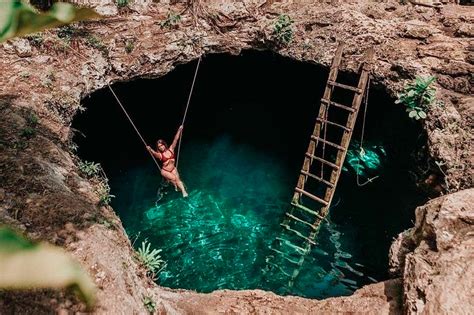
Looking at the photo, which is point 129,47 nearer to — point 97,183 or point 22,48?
point 22,48

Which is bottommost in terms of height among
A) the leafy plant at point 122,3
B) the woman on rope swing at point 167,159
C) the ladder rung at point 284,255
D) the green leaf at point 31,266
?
the ladder rung at point 284,255

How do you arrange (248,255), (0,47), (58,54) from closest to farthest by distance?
1. (0,47)
2. (58,54)
3. (248,255)

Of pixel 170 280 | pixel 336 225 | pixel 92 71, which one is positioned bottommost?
pixel 170 280

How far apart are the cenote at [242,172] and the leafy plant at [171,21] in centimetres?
110

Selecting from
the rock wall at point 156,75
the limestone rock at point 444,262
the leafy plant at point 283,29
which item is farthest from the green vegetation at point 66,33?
the limestone rock at point 444,262

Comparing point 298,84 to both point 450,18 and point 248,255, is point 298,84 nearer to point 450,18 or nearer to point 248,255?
point 450,18

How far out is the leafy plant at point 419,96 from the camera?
5996mm

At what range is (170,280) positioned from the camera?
24.9ft

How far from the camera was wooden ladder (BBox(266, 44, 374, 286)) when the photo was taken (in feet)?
21.5

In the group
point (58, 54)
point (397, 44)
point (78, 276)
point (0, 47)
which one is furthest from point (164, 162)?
point (78, 276)

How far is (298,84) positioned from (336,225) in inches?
132

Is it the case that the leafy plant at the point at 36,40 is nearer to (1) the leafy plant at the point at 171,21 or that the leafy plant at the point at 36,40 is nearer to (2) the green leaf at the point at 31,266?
(1) the leafy plant at the point at 171,21

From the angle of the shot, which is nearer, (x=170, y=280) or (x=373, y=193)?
(x=170, y=280)

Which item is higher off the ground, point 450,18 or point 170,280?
point 450,18
